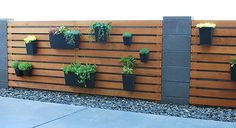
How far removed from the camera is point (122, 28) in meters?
6.50

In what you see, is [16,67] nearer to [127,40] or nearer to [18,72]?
[18,72]

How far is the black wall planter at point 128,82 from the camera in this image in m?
6.27

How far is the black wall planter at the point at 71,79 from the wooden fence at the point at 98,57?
9.2 inches

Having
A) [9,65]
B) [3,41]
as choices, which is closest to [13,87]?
[9,65]

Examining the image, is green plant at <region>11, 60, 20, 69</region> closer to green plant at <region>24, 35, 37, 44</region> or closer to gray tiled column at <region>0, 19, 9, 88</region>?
gray tiled column at <region>0, 19, 9, 88</region>

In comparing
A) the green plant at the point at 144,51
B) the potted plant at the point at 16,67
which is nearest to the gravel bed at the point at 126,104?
the potted plant at the point at 16,67

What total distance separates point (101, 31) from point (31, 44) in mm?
1684

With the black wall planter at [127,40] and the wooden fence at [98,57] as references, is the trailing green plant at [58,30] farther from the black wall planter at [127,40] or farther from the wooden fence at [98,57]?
the black wall planter at [127,40]

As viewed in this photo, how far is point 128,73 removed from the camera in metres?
6.27

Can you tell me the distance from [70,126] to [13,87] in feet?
11.6

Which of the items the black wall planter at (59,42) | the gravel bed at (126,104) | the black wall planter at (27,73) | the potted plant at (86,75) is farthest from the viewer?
the black wall planter at (27,73)

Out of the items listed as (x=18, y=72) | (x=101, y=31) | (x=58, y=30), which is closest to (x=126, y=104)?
(x=101, y=31)

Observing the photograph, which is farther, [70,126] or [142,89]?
[142,89]
